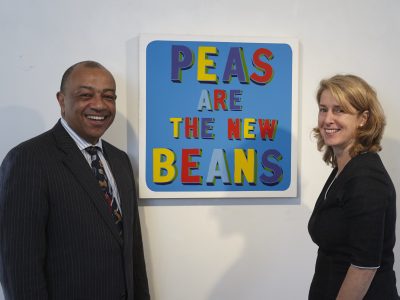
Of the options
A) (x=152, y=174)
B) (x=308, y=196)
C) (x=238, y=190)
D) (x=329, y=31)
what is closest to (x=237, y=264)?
(x=238, y=190)

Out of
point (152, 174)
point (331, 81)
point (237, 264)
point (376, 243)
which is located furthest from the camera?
point (237, 264)

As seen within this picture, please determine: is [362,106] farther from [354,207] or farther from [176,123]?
[176,123]

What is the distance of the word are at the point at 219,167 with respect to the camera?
1614 mm

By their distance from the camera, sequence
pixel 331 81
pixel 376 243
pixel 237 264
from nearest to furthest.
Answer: pixel 376 243, pixel 331 81, pixel 237 264

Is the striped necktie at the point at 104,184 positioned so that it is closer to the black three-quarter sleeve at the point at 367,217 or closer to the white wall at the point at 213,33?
the white wall at the point at 213,33

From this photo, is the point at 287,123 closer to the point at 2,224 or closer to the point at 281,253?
the point at 281,253

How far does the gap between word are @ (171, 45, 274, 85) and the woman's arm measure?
0.90m

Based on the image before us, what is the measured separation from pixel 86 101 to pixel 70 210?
377 mm

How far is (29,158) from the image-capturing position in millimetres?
1117

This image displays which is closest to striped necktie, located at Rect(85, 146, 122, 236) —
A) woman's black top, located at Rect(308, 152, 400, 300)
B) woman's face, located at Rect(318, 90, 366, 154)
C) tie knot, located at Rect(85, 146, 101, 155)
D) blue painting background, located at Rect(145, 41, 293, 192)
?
tie knot, located at Rect(85, 146, 101, 155)

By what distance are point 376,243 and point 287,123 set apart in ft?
2.41

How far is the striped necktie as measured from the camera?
1.27 metres

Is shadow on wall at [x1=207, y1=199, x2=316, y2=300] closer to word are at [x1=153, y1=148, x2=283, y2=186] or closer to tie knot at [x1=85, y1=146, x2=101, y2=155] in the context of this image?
word are at [x1=153, y1=148, x2=283, y2=186]

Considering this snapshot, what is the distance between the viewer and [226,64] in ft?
5.35
